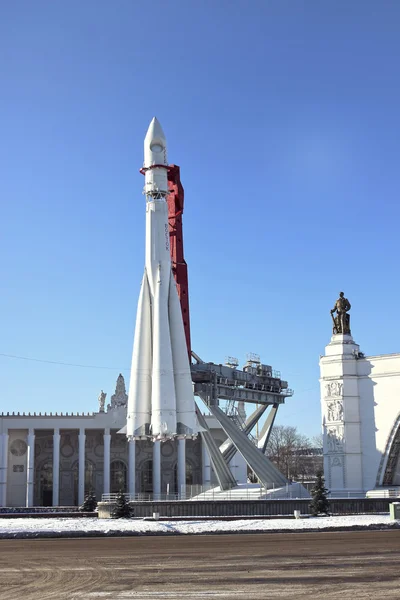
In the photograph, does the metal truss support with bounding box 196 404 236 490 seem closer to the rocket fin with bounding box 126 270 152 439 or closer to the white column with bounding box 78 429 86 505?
the rocket fin with bounding box 126 270 152 439

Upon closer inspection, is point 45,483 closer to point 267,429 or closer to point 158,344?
point 267,429

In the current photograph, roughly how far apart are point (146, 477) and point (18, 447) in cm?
1052

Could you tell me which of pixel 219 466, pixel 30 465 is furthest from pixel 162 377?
pixel 30 465

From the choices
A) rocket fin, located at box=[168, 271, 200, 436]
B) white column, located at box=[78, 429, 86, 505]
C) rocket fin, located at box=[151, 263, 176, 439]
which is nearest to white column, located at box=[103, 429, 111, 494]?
white column, located at box=[78, 429, 86, 505]

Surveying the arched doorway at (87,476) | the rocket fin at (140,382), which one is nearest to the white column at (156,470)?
the arched doorway at (87,476)

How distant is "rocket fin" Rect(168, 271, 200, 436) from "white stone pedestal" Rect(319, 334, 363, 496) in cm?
1057

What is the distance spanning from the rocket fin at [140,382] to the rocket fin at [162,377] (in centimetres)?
68

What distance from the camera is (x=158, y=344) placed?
3859 cm

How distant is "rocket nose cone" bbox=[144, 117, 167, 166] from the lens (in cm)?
4200

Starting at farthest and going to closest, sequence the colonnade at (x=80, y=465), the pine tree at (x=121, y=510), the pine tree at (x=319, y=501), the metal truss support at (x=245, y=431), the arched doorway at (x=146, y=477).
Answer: the arched doorway at (x=146, y=477), the colonnade at (x=80, y=465), the metal truss support at (x=245, y=431), the pine tree at (x=121, y=510), the pine tree at (x=319, y=501)

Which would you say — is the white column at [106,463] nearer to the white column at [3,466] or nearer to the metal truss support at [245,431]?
the white column at [3,466]

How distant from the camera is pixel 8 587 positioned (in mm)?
12781

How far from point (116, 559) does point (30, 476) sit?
41.3 m

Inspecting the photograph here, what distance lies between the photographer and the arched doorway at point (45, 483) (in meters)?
59.3
